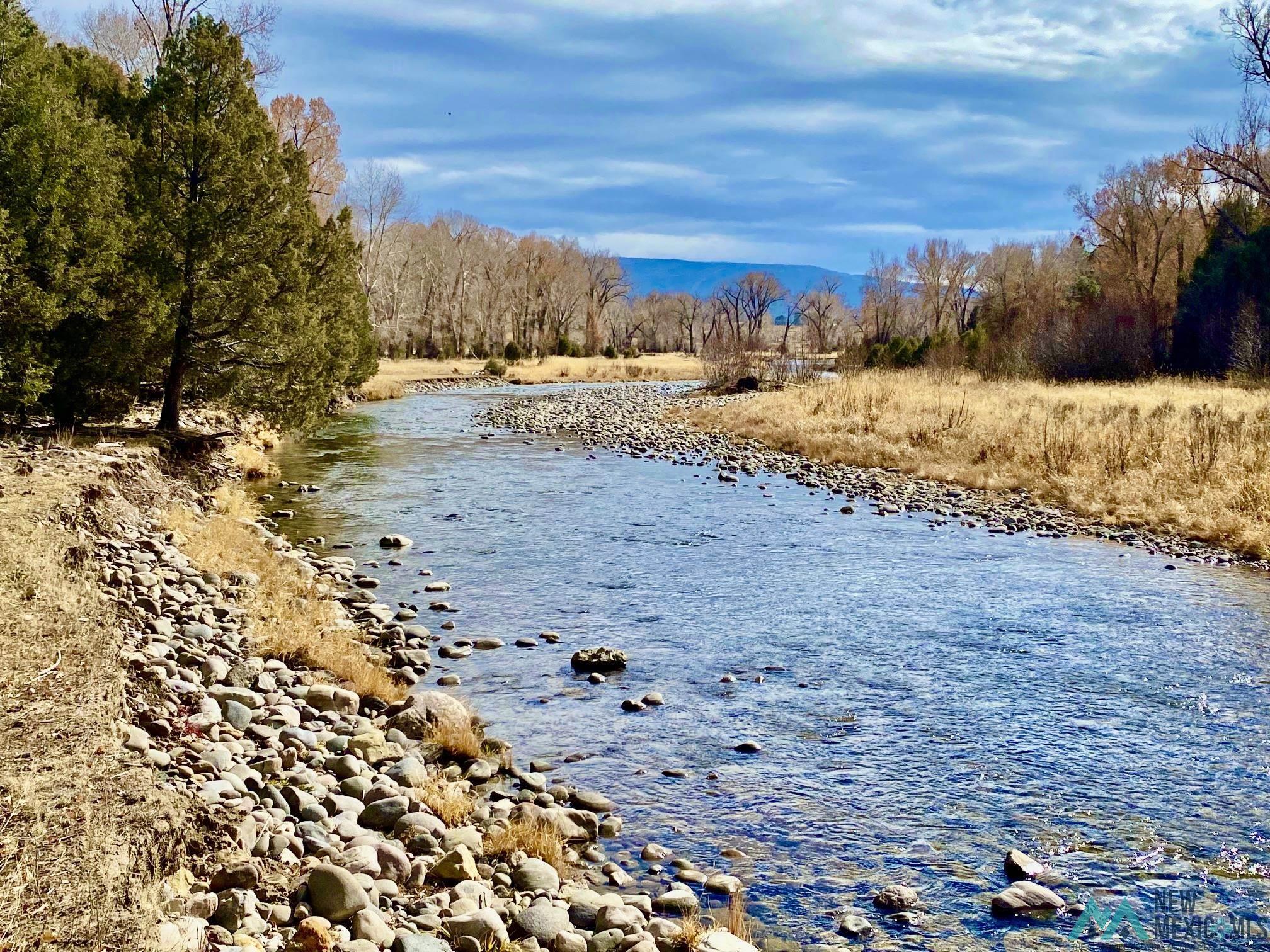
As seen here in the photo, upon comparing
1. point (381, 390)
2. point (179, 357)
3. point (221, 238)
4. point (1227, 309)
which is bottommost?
A: point (381, 390)

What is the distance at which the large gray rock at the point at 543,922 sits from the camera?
4.57 meters

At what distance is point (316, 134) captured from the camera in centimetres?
4134

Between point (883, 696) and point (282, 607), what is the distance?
6114 millimetres

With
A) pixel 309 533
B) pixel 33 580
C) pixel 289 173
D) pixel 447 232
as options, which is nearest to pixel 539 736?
pixel 33 580

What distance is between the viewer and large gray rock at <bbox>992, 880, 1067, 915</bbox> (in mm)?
5121

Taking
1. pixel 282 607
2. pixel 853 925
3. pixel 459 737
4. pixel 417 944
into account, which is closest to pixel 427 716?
pixel 459 737

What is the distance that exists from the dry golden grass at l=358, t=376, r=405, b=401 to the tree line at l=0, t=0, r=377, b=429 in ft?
79.0

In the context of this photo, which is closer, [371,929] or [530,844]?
[371,929]

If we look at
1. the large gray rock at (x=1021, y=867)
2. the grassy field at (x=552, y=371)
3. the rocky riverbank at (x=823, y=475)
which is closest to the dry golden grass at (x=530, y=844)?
the large gray rock at (x=1021, y=867)

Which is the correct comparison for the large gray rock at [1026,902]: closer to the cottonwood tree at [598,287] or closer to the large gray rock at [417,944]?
the large gray rock at [417,944]

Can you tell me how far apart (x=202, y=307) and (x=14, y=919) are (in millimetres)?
16037

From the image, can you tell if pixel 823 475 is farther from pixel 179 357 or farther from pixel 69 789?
pixel 69 789

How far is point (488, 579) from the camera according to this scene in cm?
1249

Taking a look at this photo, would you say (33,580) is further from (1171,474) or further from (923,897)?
(1171,474)
